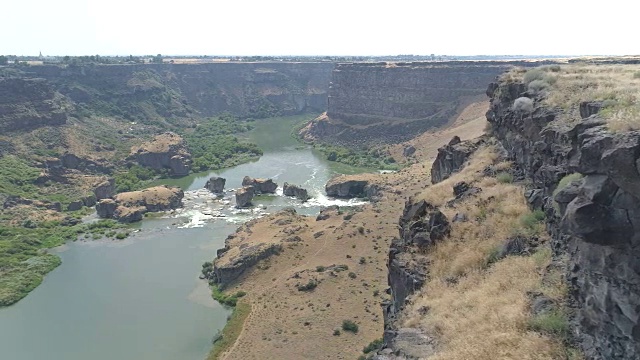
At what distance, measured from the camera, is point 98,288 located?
4862 cm

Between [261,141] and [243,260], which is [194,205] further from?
[261,141]

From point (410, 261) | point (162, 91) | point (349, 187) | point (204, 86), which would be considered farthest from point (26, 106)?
point (410, 261)

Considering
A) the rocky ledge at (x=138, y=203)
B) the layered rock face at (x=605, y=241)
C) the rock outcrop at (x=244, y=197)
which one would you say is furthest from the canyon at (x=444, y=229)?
the rocky ledge at (x=138, y=203)

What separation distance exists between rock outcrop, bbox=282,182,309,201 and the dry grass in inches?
1868

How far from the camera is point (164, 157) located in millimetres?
95562

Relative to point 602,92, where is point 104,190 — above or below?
below

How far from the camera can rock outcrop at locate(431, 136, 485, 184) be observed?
3559 cm

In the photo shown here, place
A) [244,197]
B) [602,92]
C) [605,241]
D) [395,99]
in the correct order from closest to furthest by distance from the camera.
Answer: [605,241]
[602,92]
[244,197]
[395,99]

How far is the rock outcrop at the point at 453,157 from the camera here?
3559 centimetres

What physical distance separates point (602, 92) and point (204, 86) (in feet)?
537

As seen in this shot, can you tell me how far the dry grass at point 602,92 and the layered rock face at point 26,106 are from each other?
8669 centimetres

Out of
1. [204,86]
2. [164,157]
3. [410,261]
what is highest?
[410,261]

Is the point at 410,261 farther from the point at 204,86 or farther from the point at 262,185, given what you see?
the point at 204,86

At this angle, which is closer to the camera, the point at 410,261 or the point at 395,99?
the point at 410,261
